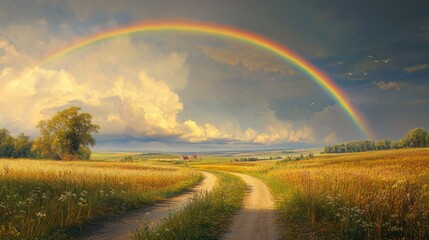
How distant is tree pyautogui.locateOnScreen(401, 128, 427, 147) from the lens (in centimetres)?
13538

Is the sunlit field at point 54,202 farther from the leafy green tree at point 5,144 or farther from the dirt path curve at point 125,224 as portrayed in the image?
the leafy green tree at point 5,144

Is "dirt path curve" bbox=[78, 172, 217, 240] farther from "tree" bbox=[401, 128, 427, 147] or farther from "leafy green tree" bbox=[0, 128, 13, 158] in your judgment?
"tree" bbox=[401, 128, 427, 147]

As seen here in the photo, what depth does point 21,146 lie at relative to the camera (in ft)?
345

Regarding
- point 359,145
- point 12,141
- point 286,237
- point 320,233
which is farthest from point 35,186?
point 359,145

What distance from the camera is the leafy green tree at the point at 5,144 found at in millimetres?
104188

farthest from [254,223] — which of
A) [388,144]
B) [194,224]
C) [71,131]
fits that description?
[388,144]

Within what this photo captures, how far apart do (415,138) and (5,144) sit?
486 ft

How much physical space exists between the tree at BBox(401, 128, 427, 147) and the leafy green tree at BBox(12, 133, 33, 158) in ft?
460

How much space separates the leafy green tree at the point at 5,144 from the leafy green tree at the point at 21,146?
4.33 ft

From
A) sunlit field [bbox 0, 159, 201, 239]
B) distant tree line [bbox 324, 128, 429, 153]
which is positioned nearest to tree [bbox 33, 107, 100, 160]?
sunlit field [bbox 0, 159, 201, 239]

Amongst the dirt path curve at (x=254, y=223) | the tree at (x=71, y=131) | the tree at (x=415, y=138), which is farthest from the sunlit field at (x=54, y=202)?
the tree at (x=415, y=138)

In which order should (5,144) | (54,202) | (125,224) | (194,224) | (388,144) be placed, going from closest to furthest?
1. (194,224)
2. (54,202)
3. (125,224)
4. (5,144)
5. (388,144)

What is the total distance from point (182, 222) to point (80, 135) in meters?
77.8

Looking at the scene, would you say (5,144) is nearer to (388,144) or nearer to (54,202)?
(54,202)
